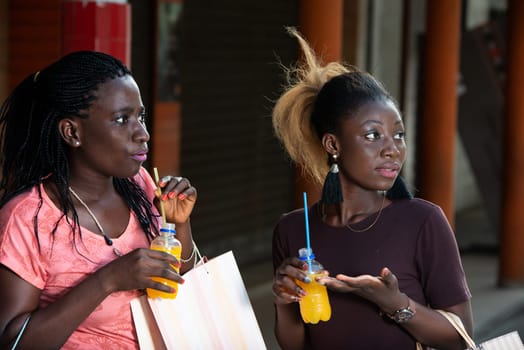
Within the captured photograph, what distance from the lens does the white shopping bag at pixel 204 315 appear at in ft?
9.75

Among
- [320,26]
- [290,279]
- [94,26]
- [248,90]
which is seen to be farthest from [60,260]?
[248,90]

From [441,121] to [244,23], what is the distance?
1981 mm

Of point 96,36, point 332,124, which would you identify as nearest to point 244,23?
point 96,36

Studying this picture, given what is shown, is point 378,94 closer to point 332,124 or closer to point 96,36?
point 332,124

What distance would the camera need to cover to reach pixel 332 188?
3.27 meters

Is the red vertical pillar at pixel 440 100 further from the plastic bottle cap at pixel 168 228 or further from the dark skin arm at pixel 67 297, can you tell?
the dark skin arm at pixel 67 297

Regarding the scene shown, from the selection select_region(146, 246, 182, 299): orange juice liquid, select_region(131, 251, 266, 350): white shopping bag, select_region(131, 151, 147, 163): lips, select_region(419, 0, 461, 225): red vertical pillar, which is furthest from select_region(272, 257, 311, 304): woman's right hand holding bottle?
select_region(419, 0, 461, 225): red vertical pillar

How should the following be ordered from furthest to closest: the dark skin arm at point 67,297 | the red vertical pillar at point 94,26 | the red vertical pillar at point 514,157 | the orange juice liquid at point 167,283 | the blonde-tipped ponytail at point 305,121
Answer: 1. the red vertical pillar at point 514,157
2. the red vertical pillar at point 94,26
3. the blonde-tipped ponytail at point 305,121
4. the orange juice liquid at point 167,283
5. the dark skin arm at point 67,297

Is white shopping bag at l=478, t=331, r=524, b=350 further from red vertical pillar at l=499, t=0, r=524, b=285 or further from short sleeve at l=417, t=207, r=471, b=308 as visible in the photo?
red vertical pillar at l=499, t=0, r=524, b=285

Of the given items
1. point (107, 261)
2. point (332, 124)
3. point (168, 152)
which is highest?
point (332, 124)

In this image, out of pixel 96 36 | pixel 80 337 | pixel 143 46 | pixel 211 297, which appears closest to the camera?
pixel 80 337

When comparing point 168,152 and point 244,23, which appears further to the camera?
point 244,23

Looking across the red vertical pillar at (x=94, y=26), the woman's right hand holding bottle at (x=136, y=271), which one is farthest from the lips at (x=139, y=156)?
the red vertical pillar at (x=94, y=26)

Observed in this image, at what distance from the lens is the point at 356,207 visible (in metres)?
3.25
